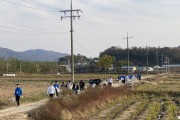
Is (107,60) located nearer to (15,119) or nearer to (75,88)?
(75,88)

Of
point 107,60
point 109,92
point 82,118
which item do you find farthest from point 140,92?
point 107,60

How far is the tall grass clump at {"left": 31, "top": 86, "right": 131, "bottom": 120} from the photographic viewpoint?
67.9 ft

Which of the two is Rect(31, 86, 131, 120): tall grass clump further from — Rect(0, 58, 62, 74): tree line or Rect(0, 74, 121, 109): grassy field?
Rect(0, 58, 62, 74): tree line

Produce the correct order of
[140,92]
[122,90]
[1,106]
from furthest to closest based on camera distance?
[140,92]
[122,90]
[1,106]

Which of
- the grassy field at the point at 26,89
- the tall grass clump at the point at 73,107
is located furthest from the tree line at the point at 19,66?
the tall grass clump at the point at 73,107

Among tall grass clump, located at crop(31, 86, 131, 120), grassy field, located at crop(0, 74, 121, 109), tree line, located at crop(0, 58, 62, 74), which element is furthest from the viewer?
tree line, located at crop(0, 58, 62, 74)

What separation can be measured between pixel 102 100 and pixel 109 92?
4.41 meters

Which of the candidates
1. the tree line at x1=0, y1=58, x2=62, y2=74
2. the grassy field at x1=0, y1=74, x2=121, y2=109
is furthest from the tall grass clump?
the tree line at x1=0, y1=58, x2=62, y2=74

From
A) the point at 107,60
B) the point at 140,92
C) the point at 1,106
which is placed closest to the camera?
the point at 1,106

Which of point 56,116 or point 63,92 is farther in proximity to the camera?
point 63,92

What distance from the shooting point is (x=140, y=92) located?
42281mm

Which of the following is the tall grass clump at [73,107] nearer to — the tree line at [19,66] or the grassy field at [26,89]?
the grassy field at [26,89]

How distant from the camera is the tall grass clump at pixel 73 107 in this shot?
2070 cm

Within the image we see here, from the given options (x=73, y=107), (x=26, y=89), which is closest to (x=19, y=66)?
(x=26, y=89)
